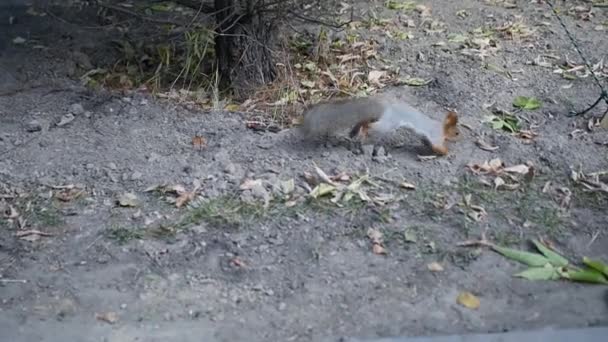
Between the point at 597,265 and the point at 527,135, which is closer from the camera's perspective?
the point at 597,265

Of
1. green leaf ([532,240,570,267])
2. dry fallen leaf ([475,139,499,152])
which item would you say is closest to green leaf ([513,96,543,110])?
dry fallen leaf ([475,139,499,152])

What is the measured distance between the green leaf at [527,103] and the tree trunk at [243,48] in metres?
1.37

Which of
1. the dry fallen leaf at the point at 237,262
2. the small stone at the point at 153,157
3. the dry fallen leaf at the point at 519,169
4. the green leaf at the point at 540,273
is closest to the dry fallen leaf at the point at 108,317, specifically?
the dry fallen leaf at the point at 237,262

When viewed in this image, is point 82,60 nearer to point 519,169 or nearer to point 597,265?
point 519,169

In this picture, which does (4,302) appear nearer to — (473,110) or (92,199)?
(92,199)

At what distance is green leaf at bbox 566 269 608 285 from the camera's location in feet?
11.6

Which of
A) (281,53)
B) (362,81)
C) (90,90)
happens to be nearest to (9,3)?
(90,90)

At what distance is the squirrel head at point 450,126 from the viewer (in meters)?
4.46

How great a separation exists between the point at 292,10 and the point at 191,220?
1.71m

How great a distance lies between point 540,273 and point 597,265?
0.23 m

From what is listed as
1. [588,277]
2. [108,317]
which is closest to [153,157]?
[108,317]

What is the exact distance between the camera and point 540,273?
11.7 ft

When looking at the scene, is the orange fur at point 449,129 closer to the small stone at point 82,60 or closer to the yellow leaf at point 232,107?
the yellow leaf at point 232,107

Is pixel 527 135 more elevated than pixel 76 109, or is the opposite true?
pixel 527 135
